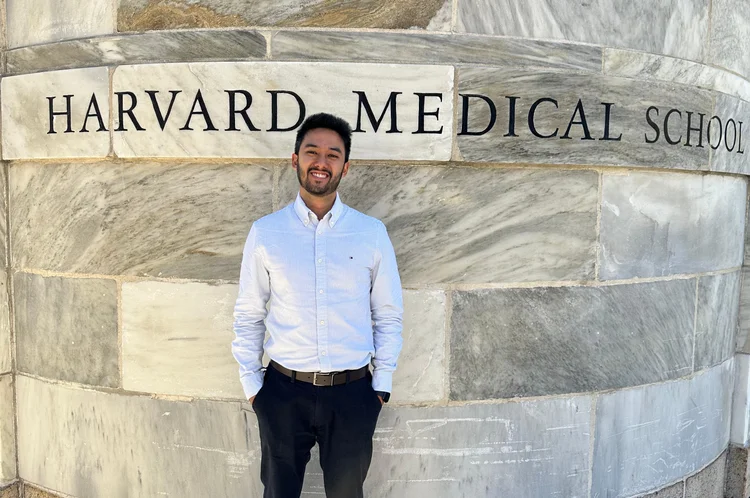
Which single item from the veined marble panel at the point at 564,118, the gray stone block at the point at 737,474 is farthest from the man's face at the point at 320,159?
the gray stone block at the point at 737,474

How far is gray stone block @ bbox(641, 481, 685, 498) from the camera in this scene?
3.68 meters

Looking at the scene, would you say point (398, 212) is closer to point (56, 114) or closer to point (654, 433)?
point (56, 114)

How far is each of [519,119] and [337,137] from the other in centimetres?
121

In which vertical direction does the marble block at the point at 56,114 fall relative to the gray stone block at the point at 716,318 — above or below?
above

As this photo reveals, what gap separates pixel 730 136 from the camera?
150 inches

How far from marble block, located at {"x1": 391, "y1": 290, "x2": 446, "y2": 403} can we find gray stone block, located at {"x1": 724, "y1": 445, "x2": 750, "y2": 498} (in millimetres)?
2795

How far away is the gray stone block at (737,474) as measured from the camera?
430cm

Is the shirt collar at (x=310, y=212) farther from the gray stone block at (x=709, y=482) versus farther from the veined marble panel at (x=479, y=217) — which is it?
the gray stone block at (x=709, y=482)

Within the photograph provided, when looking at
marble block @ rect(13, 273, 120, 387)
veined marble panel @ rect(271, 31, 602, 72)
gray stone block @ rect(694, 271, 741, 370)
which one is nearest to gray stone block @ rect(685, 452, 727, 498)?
gray stone block @ rect(694, 271, 741, 370)

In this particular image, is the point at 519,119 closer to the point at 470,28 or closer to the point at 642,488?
the point at 470,28

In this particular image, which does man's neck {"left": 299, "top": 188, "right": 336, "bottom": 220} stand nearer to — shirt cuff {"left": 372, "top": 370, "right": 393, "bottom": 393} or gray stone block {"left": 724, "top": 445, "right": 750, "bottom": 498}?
shirt cuff {"left": 372, "top": 370, "right": 393, "bottom": 393}

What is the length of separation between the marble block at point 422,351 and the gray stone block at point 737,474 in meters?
2.80

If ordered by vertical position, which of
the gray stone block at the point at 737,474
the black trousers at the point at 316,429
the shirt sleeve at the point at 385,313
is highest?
the shirt sleeve at the point at 385,313

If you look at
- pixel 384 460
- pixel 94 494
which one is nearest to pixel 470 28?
pixel 384 460
